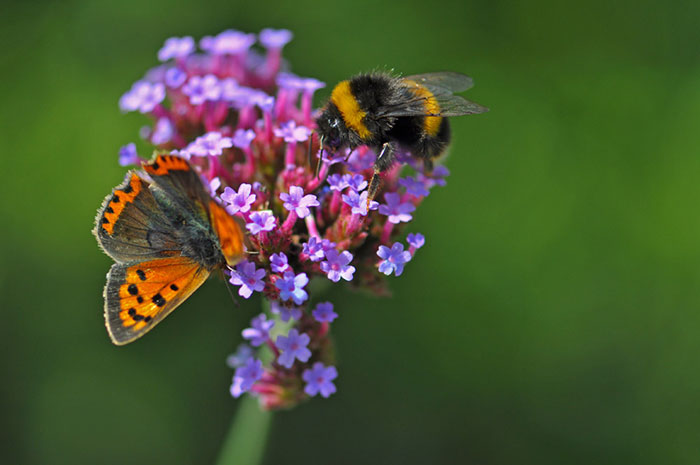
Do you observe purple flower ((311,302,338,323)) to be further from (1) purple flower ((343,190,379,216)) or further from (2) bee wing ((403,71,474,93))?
(2) bee wing ((403,71,474,93))

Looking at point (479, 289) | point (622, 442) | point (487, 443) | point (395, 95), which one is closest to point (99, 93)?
point (395, 95)

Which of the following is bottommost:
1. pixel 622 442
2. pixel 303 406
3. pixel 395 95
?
pixel 303 406

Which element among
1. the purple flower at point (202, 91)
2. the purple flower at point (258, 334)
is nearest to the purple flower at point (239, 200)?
the purple flower at point (258, 334)

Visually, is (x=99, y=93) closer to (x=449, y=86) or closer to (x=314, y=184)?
(x=314, y=184)

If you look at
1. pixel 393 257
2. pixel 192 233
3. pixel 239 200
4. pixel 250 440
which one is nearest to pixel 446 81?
pixel 393 257

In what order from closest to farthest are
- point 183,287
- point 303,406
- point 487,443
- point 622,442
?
point 183,287
point 622,442
point 487,443
point 303,406

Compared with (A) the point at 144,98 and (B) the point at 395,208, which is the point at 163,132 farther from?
(B) the point at 395,208

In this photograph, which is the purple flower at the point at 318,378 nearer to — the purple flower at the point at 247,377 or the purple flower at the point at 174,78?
the purple flower at the point at 247,377

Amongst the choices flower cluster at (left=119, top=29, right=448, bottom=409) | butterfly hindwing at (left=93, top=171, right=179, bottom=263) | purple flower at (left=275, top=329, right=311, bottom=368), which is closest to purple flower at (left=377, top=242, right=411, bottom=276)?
flower cluster at (left=119, top=29, right=448, bottom=409)
